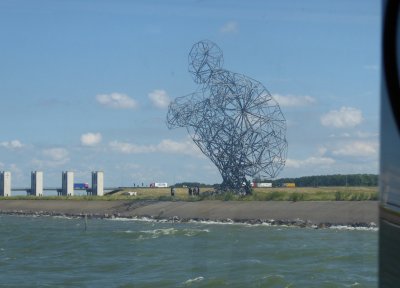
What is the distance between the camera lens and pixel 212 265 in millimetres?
18922

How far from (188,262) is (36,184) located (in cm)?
7220

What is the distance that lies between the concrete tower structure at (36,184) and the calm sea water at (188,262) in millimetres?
60434

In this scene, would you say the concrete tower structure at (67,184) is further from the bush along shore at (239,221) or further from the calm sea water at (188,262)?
the calm sea water at (188,262)

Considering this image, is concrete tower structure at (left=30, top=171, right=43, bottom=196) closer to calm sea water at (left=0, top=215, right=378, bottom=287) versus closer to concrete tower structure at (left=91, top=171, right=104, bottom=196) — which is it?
concrete tower structure at (left=91, top=171, right=104, bottom=196)

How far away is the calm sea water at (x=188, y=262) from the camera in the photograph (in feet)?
52.9

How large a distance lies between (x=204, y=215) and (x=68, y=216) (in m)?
14.6

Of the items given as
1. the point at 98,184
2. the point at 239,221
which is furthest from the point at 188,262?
the point at 98,184

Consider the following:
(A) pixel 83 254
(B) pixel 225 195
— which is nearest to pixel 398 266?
(A) pixel 83 254

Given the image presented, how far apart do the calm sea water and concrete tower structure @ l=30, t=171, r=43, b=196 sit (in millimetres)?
60434

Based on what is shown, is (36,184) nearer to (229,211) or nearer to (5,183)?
(5,183)

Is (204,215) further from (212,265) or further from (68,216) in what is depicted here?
(212,265)

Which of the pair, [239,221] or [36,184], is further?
[36,184]

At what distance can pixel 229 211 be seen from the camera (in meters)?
52.0

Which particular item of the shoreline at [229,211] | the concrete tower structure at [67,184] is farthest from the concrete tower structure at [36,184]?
the shoreline at [229,211]
